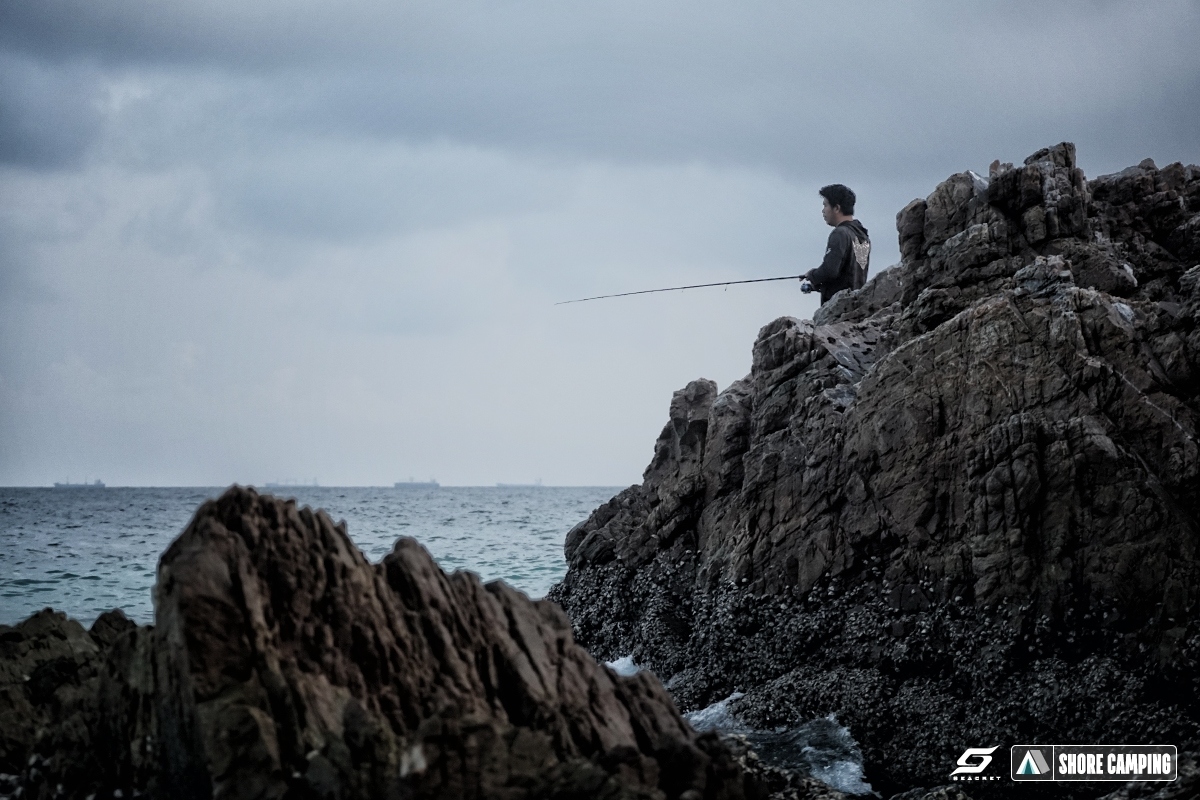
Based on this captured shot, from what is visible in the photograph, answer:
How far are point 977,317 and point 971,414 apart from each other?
4.35 feet

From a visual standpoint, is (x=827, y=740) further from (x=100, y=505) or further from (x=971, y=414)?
(x=100, y=505)

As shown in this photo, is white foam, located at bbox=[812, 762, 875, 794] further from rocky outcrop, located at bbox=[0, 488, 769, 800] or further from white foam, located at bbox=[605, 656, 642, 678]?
white foam, located at bbox=[605, 656, 642, 678]

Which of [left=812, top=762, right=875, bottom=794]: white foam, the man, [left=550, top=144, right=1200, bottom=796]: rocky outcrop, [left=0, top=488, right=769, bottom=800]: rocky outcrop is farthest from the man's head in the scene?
[left=0, top=488, right=769, bottom=800]: rocky outcrop

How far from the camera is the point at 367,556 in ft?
89.4

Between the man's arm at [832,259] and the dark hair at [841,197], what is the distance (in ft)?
1.39

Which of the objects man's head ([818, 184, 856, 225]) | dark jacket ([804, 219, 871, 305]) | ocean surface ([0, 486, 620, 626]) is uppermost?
man's head ([818, 184, 856, 225])

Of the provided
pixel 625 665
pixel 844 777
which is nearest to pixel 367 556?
pixel 625 665

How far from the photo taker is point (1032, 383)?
12.1 metres

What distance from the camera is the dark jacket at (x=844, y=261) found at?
1706cm

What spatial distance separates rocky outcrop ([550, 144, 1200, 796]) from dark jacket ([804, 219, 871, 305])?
4.21ft

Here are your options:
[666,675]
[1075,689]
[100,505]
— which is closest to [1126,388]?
[1075,689]

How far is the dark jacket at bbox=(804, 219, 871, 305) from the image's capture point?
672 inches

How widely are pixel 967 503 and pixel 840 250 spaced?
633 centimetres

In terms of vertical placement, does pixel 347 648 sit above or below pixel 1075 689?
above
